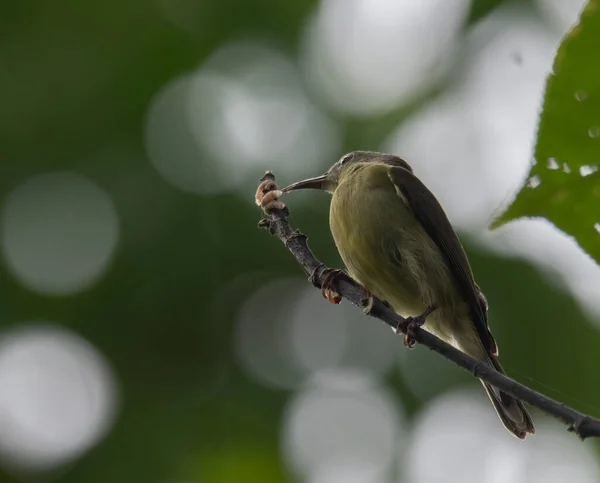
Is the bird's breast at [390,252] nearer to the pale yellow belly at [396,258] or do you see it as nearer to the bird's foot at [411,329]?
the pale yellow belly at [396,258]

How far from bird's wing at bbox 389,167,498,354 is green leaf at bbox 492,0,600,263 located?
2683 millimetres

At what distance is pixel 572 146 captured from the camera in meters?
1.33

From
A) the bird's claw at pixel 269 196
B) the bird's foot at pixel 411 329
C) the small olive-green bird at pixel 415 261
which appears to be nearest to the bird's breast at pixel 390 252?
the small olive-green bird at pixel 415 261

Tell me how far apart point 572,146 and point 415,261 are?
8.88 ft

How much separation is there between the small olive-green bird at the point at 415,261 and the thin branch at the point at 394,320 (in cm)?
56

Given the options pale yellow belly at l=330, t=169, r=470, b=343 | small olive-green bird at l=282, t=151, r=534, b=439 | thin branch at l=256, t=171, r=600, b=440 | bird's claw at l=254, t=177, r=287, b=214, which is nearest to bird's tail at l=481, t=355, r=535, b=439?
small olive-green bird at l=282, t=151, r=534, b=439

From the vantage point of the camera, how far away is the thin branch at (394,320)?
1.98 m

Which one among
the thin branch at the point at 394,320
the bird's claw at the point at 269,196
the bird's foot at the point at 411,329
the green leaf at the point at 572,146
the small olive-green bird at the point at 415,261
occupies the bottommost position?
the small olive-green bird at the point at 415,261

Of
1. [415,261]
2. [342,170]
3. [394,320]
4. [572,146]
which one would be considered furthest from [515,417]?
[572,146]

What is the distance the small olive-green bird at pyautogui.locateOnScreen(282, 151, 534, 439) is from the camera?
13.2ft

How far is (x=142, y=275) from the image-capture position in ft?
27.2

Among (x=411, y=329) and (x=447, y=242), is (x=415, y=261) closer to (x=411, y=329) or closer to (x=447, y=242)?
(x=447, y=242)

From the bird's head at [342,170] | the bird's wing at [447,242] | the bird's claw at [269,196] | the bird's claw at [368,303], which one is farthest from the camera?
the bird's head at [342,170]

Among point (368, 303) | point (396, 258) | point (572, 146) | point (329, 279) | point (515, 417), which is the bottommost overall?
point (515, 417)
